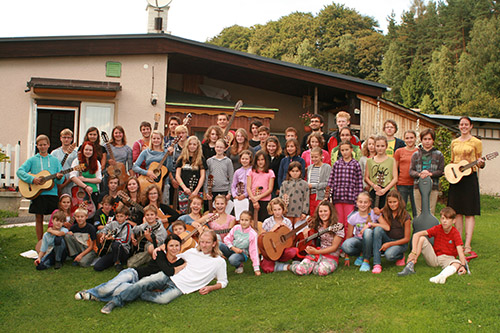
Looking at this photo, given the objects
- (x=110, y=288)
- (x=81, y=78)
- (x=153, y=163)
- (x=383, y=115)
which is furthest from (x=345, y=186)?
(x=81, y=78)

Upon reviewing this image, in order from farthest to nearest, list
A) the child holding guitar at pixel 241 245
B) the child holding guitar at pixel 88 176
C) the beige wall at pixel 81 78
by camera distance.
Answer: the beige wall at pixel 81 78, the child holding guitar at pixel 88 176, the child holding guitar at pixel 241 245

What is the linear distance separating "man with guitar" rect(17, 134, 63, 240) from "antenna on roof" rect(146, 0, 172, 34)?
919 centimetres

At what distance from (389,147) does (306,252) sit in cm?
245

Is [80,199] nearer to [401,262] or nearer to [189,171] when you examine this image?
[189,171]

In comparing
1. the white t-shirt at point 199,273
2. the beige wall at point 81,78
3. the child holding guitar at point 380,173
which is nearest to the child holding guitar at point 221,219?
the white t-shirt at point 199,273

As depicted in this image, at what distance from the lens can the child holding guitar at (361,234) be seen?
6.35 meters

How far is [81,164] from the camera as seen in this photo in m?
7.62

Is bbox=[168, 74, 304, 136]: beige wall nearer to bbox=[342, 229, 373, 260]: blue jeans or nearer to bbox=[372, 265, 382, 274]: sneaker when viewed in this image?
bbox=[342, 229, 373, 260]: blue jeans

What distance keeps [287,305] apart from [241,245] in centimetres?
139

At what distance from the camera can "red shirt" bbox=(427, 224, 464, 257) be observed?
6148 mm

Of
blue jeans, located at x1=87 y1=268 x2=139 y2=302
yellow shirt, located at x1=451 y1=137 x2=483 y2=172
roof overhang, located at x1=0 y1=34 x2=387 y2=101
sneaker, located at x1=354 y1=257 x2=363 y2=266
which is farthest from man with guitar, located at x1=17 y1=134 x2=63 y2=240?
yellow shirt, located at x1=451 y1=137 x2=483 y2=172

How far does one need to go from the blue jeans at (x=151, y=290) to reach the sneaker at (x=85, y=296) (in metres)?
0.34

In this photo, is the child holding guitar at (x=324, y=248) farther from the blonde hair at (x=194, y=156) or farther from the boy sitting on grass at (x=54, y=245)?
the boy sitting on grass at (x=54, y=245)

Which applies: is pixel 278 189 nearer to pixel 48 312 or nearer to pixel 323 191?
pixel 323 191
